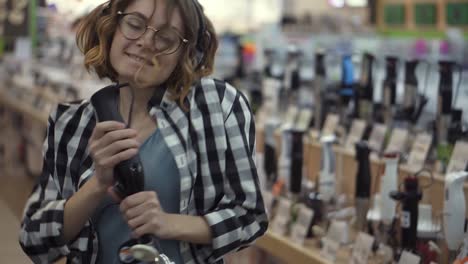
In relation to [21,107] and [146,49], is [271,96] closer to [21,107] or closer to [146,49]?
[21,107]

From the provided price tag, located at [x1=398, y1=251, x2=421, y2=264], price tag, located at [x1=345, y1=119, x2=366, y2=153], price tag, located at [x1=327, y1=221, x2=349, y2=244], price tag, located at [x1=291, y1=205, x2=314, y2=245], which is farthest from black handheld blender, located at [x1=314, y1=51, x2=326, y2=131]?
price tag, located at [x1=398, y1=251, x2=421, y2=264]

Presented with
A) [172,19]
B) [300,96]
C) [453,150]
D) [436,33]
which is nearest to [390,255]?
[453,150]

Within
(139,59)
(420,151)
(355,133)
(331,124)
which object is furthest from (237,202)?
(331,124)

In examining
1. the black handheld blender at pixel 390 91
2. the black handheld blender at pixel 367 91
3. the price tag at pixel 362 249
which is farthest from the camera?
the black handheld blender at pixel 367 91

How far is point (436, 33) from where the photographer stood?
31.0ft

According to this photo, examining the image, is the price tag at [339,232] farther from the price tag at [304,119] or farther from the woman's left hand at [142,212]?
the woman's left hand at [142,212]

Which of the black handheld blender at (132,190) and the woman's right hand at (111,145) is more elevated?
the woman's right hand at (111,145)

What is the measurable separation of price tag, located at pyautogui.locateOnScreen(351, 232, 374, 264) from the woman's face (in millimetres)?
1518

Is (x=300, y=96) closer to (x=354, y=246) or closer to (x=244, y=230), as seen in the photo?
(x=354, y=246)

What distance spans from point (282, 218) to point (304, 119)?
3.16ft

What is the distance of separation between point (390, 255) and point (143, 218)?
1.61m

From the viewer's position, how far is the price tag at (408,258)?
2793mm

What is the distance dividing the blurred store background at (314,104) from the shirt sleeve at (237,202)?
540mm

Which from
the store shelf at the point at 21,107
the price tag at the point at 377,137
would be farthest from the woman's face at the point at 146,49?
the store shelf at the point at 21,107
